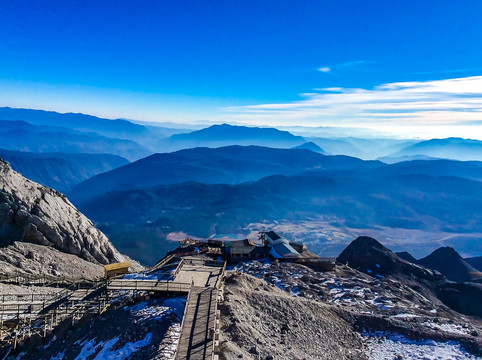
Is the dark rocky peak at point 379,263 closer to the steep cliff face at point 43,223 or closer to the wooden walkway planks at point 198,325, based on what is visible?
the steep cliff face at point 43,223

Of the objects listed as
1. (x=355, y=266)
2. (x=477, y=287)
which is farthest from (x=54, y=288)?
(x=477, y=287)

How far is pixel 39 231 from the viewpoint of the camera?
46250 millimetres

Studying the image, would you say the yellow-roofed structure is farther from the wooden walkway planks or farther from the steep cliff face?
the steep cliff face

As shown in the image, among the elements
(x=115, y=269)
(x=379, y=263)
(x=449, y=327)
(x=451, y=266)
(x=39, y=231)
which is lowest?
(x=451, y=266)

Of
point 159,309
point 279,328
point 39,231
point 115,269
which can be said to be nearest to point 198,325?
point 159,309

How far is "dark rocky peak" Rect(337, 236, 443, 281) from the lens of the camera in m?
75.0

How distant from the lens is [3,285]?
3297 centimetres

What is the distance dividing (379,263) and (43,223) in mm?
65459

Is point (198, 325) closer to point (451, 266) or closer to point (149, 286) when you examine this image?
point (149, 286)

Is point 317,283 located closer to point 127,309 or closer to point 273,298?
point 273,298

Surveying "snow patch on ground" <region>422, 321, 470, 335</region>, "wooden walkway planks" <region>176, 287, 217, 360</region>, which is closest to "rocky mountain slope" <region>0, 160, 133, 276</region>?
"wooden walkway planks" <region>176, 287, 217, 360</region>

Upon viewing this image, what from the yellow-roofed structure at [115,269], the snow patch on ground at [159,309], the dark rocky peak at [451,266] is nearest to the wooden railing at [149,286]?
the snow patch on ground at [159,309]

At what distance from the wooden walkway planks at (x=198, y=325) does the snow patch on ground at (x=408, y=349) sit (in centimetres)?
1408

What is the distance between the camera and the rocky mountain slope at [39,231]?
42.0 meters
